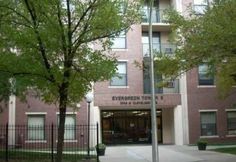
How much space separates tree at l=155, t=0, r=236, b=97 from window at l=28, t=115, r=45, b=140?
15.1m

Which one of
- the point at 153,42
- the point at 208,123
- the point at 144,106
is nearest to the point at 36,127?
the point at 144,106

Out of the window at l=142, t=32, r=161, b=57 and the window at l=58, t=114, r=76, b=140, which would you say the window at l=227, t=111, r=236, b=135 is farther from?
the window at l=58, t=114, r=76, b=140

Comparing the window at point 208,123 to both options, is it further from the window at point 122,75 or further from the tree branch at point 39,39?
the tree branch at point 39,39

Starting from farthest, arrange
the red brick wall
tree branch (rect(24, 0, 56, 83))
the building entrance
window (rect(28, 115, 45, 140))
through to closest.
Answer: the building entrance
the red brick wall
window (rect(28, 115, 45, 140))
tree branch (rect(24, 0, 56, 83))

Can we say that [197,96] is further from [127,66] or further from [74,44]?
[74,44]

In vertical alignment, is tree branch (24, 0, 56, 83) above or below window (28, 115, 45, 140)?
above

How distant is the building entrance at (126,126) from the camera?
38.4m

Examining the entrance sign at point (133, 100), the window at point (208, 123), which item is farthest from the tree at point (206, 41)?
the window at point (208, 123)

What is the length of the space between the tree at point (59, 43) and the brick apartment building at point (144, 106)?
18.3 m

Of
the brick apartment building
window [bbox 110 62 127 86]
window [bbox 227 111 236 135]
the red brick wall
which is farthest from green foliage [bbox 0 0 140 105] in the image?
window [bbox 227 111 236 135]

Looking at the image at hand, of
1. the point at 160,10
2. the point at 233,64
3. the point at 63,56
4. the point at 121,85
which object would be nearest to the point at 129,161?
the point at 233,64

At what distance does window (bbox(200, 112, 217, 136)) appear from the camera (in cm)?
3728

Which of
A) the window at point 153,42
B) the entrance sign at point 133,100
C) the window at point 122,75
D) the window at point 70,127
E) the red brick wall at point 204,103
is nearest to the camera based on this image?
the window at point 70,127

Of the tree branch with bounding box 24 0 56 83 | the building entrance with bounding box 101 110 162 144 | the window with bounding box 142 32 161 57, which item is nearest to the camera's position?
the tree branch with bounding box 24 0 56 83
